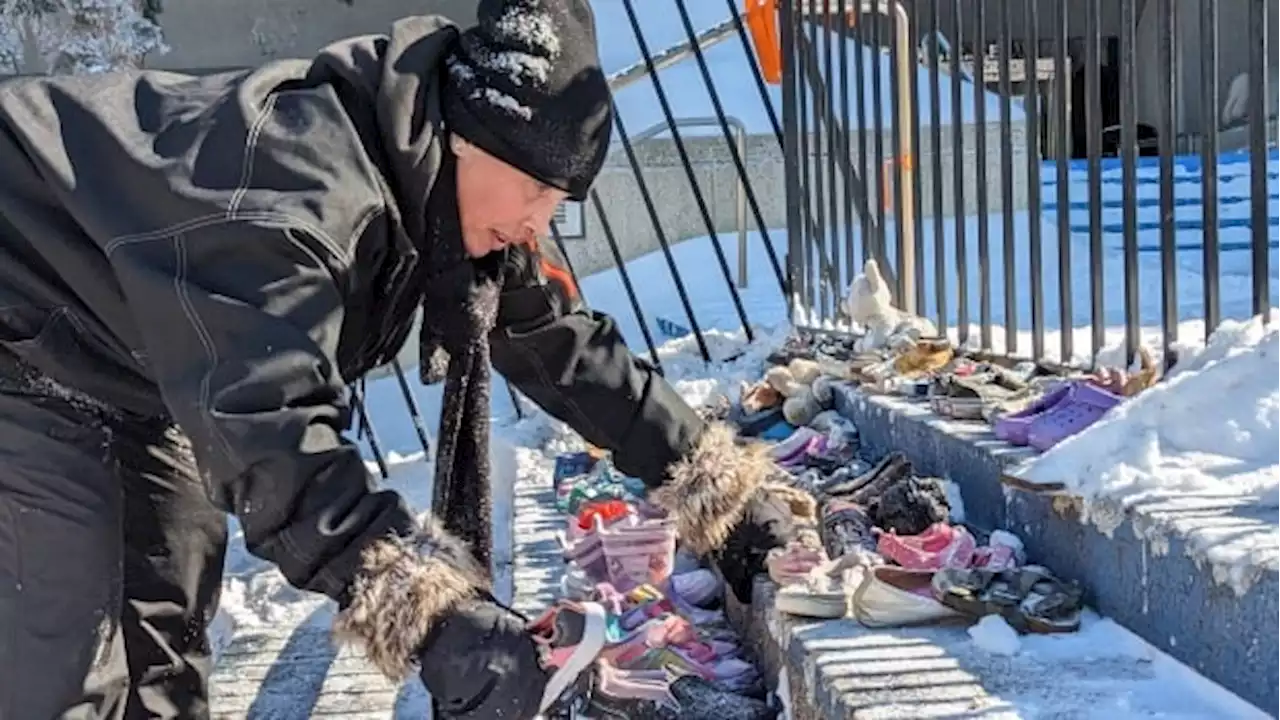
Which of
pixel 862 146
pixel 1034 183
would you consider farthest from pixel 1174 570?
pixel 862 146

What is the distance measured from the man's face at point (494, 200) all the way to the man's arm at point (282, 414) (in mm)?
325

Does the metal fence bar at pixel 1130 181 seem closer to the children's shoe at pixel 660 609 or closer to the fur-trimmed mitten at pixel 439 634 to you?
the children's shoe at pixel 660 609

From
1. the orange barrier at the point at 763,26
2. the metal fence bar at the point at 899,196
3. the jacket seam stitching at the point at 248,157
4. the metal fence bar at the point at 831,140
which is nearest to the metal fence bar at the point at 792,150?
the metal fence bar at the point at 831,140

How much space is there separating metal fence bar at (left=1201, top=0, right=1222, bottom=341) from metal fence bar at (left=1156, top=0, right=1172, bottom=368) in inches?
3.1

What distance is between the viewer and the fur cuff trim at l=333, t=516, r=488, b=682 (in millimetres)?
1888

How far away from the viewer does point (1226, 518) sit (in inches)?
84.4

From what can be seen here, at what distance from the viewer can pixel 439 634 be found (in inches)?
75.5

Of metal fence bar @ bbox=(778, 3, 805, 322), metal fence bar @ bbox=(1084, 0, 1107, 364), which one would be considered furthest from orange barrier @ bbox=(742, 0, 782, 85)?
metal fence bar @ bbox=(1084, 0, 1107, 364)

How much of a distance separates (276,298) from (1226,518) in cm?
132

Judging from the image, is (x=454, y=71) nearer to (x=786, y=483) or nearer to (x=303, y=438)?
(x=303, y=438)

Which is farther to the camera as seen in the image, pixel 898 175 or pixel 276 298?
pixel 898 175

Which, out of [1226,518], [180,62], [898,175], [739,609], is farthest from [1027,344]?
[180,62]

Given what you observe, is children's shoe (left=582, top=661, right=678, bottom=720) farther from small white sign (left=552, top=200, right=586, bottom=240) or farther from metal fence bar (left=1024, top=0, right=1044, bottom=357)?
small white sign (left=552, top=200, right=586, bottom=240)

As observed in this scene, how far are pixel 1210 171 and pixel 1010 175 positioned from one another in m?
0.97
